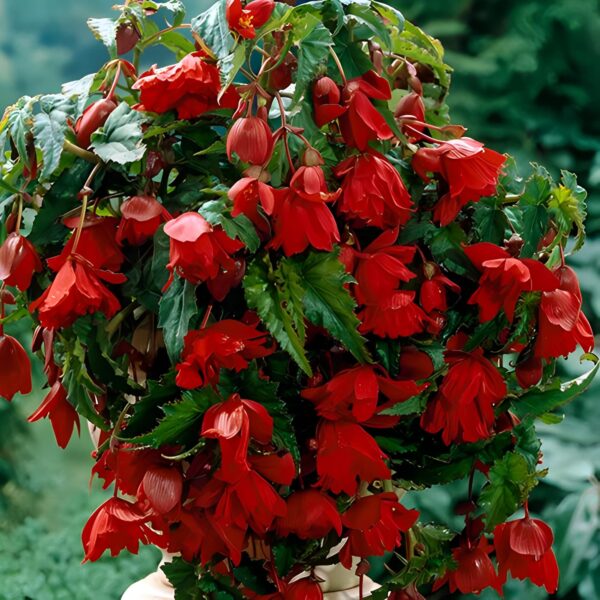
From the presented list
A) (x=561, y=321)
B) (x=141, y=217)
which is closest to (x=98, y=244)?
(x=141, y=217)

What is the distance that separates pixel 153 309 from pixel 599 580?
40.1 inches

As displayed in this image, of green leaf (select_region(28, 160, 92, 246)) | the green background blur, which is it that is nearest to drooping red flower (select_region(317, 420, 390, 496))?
green leaf (select_region(28, 160, 92, 246))

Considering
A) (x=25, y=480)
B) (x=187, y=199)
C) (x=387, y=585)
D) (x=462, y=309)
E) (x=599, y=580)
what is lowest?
(x=599, y=580)

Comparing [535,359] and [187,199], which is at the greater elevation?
[187,199]

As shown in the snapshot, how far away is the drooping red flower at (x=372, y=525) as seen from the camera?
0.54 metres

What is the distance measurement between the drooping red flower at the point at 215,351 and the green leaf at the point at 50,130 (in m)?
0.14

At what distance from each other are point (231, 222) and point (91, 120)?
15cm

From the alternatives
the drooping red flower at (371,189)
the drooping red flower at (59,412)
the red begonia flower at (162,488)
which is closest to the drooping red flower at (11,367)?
the drooping red flower at (59,412)

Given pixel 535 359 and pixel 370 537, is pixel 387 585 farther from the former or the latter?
pixel 535 359

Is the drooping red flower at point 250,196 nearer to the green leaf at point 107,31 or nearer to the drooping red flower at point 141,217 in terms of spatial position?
the drooping red flower at point 141,217

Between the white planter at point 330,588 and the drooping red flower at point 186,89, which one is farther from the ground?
the drooping red flower at point 186,89

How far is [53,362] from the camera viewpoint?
592mm

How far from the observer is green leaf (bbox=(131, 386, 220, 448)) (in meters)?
0.49

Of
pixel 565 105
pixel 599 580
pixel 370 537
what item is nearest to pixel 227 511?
pixel 370 537
